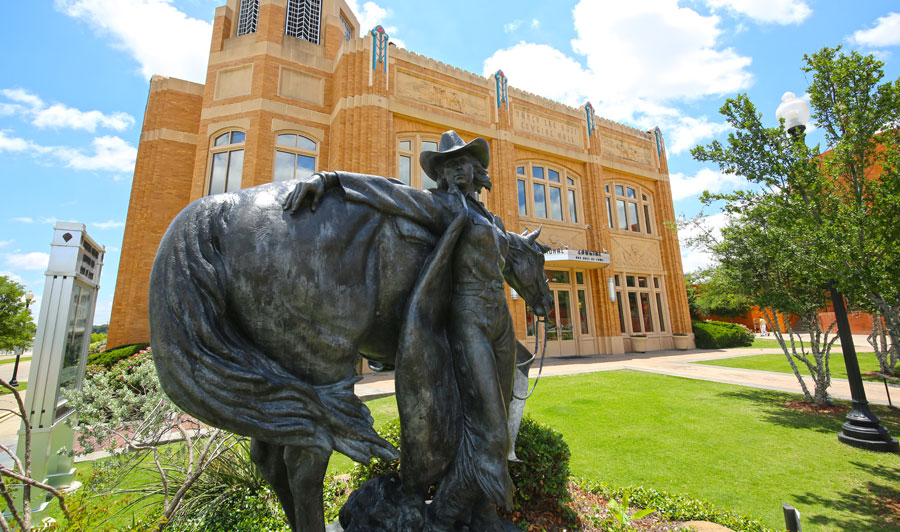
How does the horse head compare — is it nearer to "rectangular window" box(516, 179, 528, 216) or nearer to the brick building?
the brick building

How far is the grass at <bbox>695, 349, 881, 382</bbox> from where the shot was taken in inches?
464

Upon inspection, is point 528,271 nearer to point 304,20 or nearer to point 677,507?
point 677,507

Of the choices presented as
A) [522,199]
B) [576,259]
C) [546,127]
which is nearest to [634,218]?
[576,259]

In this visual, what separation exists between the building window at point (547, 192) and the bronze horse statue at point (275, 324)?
15.3 m

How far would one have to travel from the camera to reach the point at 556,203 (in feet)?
58.9

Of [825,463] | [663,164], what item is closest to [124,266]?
[825,463]

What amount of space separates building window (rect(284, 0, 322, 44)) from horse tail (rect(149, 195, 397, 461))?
17.0m

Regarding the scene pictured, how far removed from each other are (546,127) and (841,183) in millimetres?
13371

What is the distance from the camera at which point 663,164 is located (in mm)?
21219

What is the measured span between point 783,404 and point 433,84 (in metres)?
14.9

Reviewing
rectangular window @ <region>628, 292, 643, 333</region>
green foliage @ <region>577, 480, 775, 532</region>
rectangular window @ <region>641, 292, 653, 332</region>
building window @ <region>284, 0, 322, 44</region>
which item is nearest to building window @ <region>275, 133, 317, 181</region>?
building window @ <region>284, 0, 322, 44</region>

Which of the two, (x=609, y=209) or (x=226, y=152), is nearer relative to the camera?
(x=226, y=152)

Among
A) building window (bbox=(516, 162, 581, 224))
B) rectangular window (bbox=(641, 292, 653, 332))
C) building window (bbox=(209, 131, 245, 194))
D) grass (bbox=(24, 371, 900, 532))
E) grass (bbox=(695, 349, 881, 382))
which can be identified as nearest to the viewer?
grass (bbox=(24, 371, 900, 532))

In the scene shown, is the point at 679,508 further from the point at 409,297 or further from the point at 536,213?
the point at 536,213
